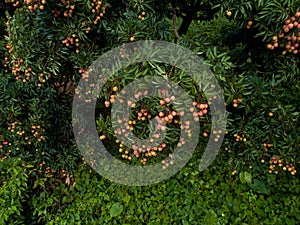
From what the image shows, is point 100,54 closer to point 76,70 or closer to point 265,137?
point 76,70

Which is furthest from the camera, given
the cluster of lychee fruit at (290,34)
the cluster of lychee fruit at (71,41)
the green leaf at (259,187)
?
the green leaf at (259,187)

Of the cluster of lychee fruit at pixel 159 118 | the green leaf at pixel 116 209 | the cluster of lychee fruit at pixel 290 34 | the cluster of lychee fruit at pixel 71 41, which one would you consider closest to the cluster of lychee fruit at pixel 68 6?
the cluster of lychee fruit at pixel 71 41

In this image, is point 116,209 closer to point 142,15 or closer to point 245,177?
point 245,177

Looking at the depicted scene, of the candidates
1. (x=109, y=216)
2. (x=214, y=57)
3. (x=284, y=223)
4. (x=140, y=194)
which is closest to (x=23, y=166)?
(x=109, y=216)

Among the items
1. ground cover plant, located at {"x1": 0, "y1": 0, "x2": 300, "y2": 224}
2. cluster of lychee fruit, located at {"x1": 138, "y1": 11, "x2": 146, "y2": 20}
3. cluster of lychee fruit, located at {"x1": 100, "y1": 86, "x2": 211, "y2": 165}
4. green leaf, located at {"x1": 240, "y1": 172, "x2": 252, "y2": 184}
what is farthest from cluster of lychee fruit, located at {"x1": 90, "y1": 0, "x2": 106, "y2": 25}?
green leaf, located at {"x1": 240, "y1": 172, "x2": 252, "y2": 184}

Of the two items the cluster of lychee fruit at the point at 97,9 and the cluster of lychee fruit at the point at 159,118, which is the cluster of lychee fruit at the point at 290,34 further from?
the cluster of lychee fruit at the point at 97,9

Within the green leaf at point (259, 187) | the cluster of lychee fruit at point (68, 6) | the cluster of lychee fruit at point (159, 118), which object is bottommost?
the green leaf at point (259, 187)

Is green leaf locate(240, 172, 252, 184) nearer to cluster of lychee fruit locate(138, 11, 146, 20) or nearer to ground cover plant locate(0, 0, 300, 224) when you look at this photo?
ground cover plant locate(0, 0, 300, 224)

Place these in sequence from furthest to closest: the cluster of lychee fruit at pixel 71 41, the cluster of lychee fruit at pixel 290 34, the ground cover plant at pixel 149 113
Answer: the cluster of lychee fruit at pixel 71 41, the ground cover plant at pixel 149 113, the cluster of lychee fruit at pixel 290 34
